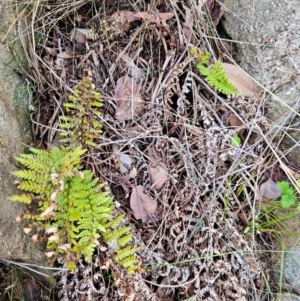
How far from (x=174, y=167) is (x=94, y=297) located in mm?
831

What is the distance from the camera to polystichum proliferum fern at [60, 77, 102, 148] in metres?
2.31

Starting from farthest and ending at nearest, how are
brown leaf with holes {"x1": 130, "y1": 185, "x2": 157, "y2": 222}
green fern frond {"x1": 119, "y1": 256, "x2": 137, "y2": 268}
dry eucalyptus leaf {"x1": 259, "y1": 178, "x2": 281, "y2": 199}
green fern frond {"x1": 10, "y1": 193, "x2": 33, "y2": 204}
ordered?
dry eucalyptus leaf {"x1": 259, "y1": 178, "x2": 281, "y2": 199} < brown leaf with holes {"x1": 130, "y1": 185, "x2": 157, "y2": 222} < green fern frond {"x1": 119, "y1": 256, "x2": 137, "y2": 268} < green fern frond {"x1": 10, "y1": 193, "x2": 33, "y2": 204}

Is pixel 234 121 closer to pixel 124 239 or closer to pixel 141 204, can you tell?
pixel 141 204

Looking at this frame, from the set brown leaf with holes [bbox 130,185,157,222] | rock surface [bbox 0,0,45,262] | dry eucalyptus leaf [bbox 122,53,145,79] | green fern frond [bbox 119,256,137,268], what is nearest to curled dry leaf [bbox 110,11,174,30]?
dry eucalyptus leaf [bbox 122,53,145,79]

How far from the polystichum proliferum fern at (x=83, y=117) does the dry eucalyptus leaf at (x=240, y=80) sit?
0.79 m

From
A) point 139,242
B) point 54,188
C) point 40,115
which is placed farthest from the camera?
point 40,115

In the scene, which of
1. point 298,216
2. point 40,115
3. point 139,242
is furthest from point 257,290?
point 40,115

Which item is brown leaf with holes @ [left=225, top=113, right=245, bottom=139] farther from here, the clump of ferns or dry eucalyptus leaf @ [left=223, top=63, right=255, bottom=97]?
the clump of ferns

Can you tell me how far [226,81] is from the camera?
95.9 inches

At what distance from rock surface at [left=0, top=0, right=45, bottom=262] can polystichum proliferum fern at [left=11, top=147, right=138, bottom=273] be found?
10cm

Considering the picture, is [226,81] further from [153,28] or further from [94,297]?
[94,297]

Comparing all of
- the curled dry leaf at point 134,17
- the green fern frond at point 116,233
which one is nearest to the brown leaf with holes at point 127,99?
the curled dry leaf at point 134,17

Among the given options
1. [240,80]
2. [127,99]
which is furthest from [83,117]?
[240,80]

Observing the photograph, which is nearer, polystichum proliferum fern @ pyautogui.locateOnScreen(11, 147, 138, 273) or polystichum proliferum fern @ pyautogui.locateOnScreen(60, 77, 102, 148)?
polystichum proliferum fern @ pyautogui.locateOnScreen(11, 147, 138, 273)
